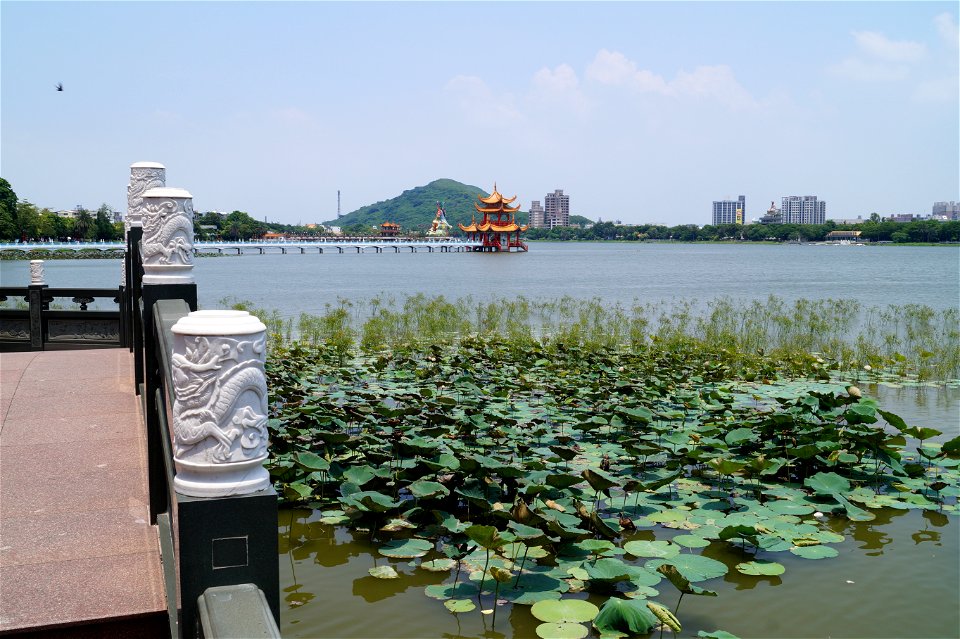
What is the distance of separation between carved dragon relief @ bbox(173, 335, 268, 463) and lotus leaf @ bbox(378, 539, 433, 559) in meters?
2.45

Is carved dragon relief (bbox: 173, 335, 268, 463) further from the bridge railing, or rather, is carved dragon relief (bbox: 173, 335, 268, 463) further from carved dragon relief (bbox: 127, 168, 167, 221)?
carved dragon relief (bbox: 127, 168, 167, 221)

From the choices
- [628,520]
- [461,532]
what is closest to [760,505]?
[628,520]

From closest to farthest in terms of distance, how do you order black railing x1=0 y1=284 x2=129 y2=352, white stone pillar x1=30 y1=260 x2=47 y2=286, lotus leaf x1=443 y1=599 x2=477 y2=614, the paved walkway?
the paved walkway
lotus leaf x1=443 y1=599 x2=477 y2=614
black railing x1=0 y1=284 x2=129 y2=352
white stone pillar x1=30 y1=260 x2=47 y2=286

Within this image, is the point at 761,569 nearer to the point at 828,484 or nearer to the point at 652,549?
the point at 652,549

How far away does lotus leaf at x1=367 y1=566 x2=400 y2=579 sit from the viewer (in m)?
4.16

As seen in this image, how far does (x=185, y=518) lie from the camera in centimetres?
192

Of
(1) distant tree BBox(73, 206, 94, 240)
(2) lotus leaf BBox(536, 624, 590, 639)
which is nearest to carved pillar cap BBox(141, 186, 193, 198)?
(2) lotus leaf BBox(536, 624, 590, 639)

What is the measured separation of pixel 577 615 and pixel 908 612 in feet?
5.66

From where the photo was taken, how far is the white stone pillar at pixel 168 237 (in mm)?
3818

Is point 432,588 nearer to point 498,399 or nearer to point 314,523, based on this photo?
point 314,523

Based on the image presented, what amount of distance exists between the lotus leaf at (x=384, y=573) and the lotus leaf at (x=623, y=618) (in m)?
1.18

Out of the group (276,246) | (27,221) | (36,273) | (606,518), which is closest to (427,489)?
(606,518)

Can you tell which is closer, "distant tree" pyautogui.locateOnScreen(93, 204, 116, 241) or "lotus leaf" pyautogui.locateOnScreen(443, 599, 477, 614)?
"lotus leaf" pyautogui.locateOnScreen(443, 599, 477, 614)

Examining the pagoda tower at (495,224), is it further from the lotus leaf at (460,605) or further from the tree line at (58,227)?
the lotus leaf at (460,605)
